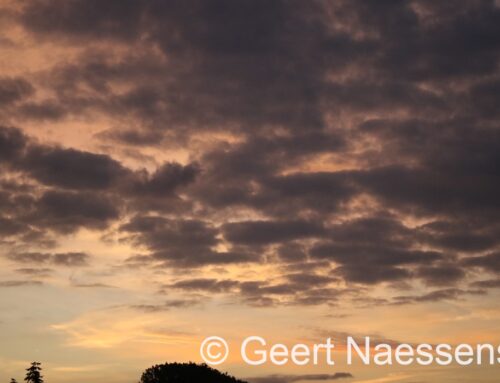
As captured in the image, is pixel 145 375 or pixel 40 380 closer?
pixel 145 375

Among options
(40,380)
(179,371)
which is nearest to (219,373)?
(179,371)

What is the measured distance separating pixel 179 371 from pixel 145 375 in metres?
4.71

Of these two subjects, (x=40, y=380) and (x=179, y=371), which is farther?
(x=40, y=380)

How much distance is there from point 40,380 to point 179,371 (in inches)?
902

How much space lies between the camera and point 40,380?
456 feet

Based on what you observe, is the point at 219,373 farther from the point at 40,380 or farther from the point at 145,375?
the point at 40,380

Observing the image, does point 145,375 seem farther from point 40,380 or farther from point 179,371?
point 40,380

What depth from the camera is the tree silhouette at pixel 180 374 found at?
12770 cm

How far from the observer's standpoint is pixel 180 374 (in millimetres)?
128750

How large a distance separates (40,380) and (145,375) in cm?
2010

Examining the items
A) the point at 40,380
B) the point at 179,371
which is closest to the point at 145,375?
the point at 179,371

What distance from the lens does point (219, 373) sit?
132750 mm

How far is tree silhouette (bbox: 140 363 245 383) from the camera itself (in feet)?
419
